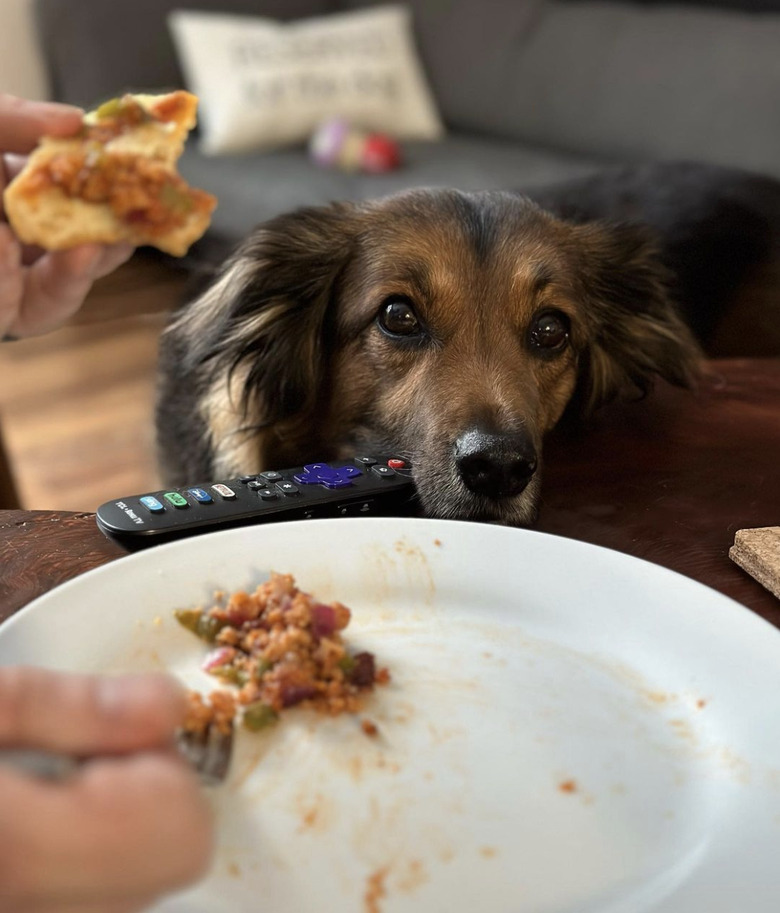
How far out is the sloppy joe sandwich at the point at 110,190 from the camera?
85cm

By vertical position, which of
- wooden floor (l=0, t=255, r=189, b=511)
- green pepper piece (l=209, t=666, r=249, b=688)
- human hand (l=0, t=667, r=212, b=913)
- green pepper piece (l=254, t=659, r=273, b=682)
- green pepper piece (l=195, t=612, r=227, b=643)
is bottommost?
wooden floor (l=0, t=255, r=189, b=511)

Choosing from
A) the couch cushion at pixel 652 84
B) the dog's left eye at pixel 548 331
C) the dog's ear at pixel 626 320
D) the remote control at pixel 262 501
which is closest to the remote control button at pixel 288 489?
the remote control at pixel 262 501

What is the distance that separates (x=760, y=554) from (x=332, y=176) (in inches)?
118

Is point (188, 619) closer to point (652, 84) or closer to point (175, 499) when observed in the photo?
point (175, 499)

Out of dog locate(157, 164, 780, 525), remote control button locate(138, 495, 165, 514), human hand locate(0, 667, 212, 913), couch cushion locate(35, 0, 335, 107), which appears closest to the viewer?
human hand locate(0, 667, 212, 913)

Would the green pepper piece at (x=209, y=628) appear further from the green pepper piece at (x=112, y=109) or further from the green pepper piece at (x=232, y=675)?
the green pepper piece at (x=112, y=109)

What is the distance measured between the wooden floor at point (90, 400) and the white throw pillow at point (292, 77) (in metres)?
0.74

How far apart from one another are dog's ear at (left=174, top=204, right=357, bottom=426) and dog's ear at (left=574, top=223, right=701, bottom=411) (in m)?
0.42

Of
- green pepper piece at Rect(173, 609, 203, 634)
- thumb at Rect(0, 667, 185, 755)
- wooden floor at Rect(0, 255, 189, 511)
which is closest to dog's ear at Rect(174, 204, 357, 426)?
wooden floor at Rect(0, 255, 189, 511)

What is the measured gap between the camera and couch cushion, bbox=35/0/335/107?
4.05 metres

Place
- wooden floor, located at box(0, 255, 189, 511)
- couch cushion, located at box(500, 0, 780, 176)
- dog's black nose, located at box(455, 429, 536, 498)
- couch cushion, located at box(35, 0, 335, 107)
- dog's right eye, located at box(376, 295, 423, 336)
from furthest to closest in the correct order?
1. couch cushion, located at box(35, 0, 335, 107)
2. couch cushion, located at box(500, 0, 780, 176)
3. wooden floor, located at box(0, 255, 189, 511)
4. dog's right eye, located at box(376, 295, 423, 336)
5. dog's black nose, located at box(455, 429, 536, 498)

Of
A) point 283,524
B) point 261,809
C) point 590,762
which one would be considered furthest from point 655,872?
point 283,524

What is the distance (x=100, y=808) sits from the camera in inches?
16.9

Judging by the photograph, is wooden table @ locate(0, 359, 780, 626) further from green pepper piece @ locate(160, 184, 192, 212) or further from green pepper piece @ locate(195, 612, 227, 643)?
green pepper piece @ locate(160, 184, 192, 212)
